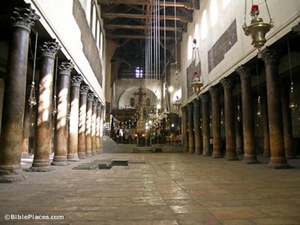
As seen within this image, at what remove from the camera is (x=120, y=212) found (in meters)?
3.53

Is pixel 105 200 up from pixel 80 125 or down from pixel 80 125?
down

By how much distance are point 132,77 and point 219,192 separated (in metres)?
42.8

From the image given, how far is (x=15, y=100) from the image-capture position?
263 inches

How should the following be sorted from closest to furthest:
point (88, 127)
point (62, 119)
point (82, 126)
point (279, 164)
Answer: point (279, 164)
point (62, 119)
point (82, 126)
point (88, 127)

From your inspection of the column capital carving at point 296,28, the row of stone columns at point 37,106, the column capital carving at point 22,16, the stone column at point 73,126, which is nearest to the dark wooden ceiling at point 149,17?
the stone column at point 73,126

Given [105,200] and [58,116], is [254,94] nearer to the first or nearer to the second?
[58,116]

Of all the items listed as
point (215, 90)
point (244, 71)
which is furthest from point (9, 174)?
point (215, 90)

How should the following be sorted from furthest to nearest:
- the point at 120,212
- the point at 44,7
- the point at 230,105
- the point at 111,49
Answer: the point at 111,49 < the point at 230,105 < the point at 44,7 < the point at 120,212

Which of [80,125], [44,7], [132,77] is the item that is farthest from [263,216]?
[132,77]

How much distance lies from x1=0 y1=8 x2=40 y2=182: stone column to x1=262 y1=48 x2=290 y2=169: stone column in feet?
28.9

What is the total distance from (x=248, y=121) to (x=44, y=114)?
934 cm

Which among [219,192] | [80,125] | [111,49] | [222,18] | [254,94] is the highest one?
[111,49]

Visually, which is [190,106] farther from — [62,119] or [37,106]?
[37,106]

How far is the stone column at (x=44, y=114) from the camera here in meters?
8.88
